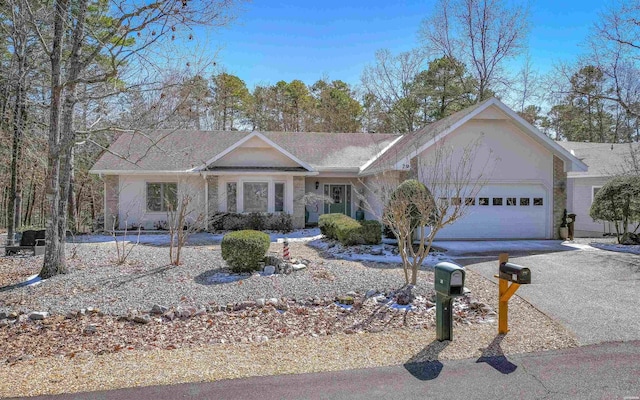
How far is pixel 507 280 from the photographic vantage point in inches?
218

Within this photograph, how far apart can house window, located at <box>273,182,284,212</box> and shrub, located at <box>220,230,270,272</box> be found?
9940 mm

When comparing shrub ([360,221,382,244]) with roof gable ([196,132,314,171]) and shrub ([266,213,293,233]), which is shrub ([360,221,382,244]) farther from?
roof gable ([196,132,314,171])

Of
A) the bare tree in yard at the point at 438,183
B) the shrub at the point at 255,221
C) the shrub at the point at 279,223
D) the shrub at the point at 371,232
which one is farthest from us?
the shrub at the point at 279,223

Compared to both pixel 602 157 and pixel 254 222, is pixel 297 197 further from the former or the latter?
pixel 602 157

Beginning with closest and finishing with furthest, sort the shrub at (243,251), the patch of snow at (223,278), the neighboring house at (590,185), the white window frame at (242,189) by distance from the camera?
the patch of snow at (223,278) → the shrub at (243,251) → the white window frame at (242,189) → the neighboring house at (590,185)

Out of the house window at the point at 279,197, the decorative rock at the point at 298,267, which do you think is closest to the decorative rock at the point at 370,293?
the decorative rock at the point at 298,267

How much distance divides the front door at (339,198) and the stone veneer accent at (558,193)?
899 cm

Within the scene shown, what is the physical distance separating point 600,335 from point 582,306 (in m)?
1.42

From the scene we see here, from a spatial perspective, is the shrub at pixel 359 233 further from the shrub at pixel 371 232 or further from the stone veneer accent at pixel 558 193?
the stone veneer accent at pixel 558 193

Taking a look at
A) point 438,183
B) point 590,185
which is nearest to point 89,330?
point 438,183

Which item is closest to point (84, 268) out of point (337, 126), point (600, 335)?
point (600, 335)

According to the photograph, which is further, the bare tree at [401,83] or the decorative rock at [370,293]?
the bare tree at [401,83]

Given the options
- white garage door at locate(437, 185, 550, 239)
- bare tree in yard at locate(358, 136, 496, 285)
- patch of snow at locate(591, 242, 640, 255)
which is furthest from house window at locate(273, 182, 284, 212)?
patch of snow at locate(591, 242, 640, 255)

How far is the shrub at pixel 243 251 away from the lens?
348 inches
